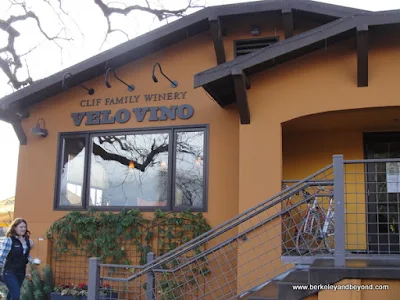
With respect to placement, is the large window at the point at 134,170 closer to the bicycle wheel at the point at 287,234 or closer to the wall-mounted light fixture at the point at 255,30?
the bicycle wheel at the point at 287,234

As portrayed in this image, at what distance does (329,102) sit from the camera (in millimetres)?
6707

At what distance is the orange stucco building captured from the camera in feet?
21.6

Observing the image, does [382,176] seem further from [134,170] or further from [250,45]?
[134,170]

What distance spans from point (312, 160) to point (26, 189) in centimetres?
532

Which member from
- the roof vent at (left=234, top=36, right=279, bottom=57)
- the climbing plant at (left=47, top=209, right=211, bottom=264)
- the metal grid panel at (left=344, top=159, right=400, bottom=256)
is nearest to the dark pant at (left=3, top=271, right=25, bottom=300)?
the climbing plant at (left=47, top=209, right=211, bottom=264)

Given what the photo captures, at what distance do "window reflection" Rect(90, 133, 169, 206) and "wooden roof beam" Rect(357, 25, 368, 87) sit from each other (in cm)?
333

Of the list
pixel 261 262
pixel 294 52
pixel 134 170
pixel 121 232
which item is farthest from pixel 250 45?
pixel 121 232

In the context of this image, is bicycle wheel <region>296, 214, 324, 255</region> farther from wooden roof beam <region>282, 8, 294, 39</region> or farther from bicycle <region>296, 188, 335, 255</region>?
wooden roof beam <region>282, 8, 294, 39</region>

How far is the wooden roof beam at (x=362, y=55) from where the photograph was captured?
609 centimetres

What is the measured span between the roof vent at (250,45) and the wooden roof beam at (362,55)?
2.03 m

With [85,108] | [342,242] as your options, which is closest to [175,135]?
[85,108]

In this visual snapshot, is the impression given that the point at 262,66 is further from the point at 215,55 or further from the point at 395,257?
the point at 395,257

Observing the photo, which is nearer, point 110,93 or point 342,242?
point 342,242

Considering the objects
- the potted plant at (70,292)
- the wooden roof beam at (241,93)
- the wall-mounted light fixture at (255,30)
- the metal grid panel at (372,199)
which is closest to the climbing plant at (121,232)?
the potted plant at (70,292)
